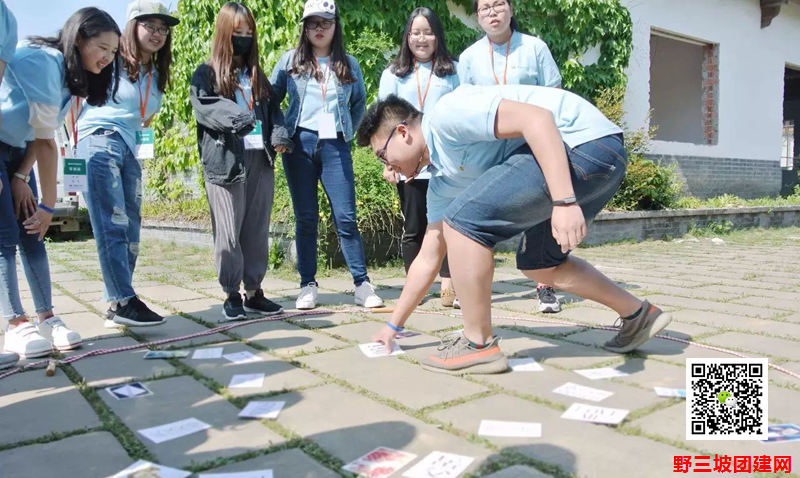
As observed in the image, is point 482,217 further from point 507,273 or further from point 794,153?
point 794,153

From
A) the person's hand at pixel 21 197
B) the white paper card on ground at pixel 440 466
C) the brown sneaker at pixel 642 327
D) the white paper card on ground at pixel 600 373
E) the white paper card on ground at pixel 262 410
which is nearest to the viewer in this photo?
the white paper card on ground at pixel 440 466

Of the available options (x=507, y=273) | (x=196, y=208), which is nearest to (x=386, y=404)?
(x=507, y=273)

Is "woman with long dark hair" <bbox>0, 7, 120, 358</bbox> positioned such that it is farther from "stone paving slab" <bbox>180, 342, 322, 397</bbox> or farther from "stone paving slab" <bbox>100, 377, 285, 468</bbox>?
"stone paving slab" <bbox>100, 377, 285, 468</bbox>

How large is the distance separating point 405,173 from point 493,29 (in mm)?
1431

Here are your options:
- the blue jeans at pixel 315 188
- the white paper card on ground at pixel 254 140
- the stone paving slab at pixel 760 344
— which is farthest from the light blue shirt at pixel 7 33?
the stone paving slab at pixel 760 344

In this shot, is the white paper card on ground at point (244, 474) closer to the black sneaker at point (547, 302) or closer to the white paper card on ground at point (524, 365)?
the white paper card on ground at point (524, 365)

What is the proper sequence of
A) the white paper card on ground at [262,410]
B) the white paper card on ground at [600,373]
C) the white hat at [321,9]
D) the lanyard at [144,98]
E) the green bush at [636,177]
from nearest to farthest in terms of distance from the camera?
1. the white paper card on ground at [262,410]
2. the white paper card on ground at [600,373]
3. the lanyard at [144,98]
4. the white hat at [321,9]
5. the green bush at [636,177]

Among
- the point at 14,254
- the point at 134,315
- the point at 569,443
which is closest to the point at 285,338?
the point at 134,315

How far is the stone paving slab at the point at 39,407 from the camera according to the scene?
79.8 inches

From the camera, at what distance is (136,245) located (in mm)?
3564

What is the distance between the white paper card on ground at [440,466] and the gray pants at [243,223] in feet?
6.96

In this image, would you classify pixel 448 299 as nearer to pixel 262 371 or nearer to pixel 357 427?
pixel 262 371

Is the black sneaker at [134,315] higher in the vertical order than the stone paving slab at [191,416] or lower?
higher

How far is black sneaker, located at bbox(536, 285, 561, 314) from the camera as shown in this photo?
380 cm
